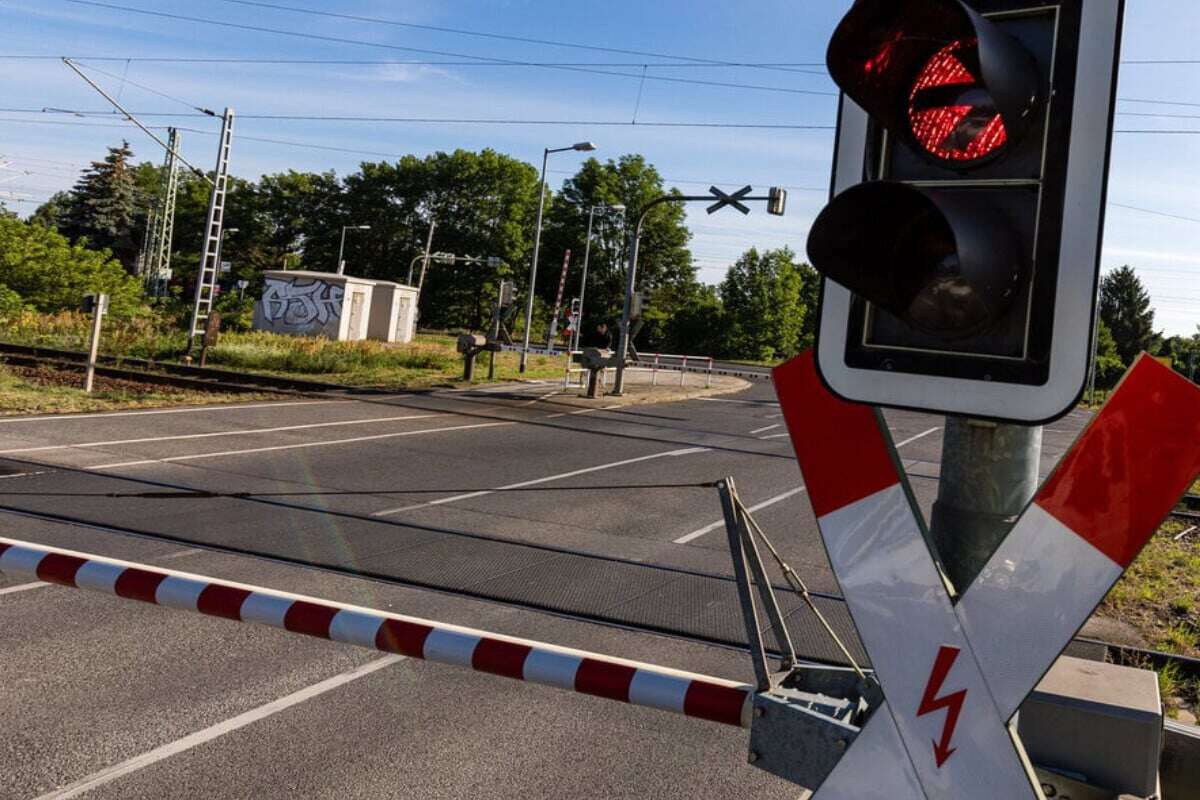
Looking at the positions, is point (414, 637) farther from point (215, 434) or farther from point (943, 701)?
point (215, 434)

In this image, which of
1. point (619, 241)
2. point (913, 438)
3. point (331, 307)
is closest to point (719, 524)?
point (913, 438)

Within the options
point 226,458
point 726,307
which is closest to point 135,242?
point 726,307

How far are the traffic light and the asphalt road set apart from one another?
3.15m

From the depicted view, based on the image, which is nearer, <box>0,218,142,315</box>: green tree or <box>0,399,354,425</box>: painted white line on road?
<box>0,399,354,425</box>: painted white line on road

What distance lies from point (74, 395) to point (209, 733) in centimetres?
1497

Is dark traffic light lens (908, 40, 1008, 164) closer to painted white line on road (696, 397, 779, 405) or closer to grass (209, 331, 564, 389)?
grass (209, 331, 564, 389)

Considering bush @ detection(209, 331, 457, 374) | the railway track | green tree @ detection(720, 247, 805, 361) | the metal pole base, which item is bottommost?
the metal pole base

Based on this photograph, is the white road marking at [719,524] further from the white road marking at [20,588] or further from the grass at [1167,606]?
the white road marking at [20,588]

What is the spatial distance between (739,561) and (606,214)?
69947 mm

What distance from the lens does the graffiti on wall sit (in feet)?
143

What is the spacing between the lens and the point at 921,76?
66.8 inches

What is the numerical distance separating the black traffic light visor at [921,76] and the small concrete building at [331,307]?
42.6 metres

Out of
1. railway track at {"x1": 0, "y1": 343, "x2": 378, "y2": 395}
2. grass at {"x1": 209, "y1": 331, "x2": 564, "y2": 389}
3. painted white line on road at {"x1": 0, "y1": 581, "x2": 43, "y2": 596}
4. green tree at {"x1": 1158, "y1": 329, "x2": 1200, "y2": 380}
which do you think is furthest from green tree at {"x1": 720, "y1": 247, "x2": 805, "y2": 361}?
painted white line on road at {"x1": 0, "y1": 581, "x2": 43, "y2": 596}

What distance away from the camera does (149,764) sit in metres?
4.23
